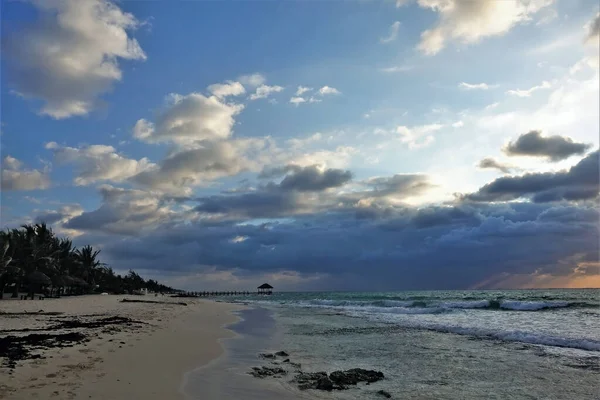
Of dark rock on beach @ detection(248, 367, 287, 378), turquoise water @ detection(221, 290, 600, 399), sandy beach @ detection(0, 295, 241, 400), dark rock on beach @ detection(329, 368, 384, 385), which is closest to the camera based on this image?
sandy beach @ detection(0, 295, 241, 400)

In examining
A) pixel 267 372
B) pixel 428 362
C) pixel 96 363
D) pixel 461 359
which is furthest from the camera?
pixel 461 359

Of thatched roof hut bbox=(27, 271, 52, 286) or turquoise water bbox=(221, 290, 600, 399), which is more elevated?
thatched roof hut bbox=(27, 271, 52, 286)

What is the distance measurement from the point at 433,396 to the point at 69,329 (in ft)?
50.0

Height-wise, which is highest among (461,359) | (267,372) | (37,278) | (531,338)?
(37,278)

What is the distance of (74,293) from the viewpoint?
68750mm

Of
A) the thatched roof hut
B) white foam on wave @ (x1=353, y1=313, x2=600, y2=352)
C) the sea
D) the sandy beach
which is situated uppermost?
the thatched roof hut

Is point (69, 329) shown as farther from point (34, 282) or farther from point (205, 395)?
point (34, 282)

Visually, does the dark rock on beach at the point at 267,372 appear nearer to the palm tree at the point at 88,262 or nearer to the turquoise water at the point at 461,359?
the turquoise water at the point at 461,359

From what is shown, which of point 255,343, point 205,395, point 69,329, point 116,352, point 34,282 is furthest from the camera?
point 34,282

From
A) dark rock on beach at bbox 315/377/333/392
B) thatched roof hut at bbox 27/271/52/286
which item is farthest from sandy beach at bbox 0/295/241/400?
thatched roof hut at bbox 27/271/52/286

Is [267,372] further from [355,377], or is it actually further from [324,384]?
[355,377]

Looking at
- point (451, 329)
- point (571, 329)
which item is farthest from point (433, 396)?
point (571, 329)

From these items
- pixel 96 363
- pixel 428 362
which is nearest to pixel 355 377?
pixel 428 362

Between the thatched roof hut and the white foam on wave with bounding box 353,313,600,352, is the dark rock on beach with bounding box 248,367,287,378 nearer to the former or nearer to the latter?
the white foam on wave with bounding box 353,313,600,352
